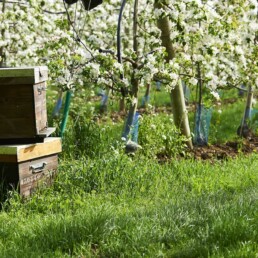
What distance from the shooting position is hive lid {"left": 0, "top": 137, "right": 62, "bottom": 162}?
A: 6461 millimetres

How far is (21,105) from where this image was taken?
660 centimetres

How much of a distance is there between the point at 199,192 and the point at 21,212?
67.3 inches

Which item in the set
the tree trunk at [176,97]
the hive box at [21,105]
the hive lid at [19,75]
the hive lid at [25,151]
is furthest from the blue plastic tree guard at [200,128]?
the hive lid at [19,75]

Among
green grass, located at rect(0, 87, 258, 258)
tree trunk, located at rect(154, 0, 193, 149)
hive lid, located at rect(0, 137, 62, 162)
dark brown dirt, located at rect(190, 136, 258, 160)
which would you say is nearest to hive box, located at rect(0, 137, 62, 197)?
hive lid, located at rect(0, 137, 62, 162)

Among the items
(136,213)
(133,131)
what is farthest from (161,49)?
(136,213)

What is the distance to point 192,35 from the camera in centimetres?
805

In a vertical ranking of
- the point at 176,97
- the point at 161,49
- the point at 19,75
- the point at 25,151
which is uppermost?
the point at 161,49

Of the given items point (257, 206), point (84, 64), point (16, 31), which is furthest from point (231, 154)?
point (16, 31)

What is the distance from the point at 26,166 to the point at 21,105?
0.59m

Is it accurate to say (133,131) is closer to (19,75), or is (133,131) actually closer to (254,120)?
(19,75)

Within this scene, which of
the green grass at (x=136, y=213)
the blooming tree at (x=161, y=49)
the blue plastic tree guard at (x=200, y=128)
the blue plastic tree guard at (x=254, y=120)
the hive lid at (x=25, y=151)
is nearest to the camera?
the green grass at (x=136, y=213)

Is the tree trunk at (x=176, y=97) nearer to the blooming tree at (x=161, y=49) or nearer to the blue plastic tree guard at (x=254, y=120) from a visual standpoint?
the blooming tree at (x=161, y=49)

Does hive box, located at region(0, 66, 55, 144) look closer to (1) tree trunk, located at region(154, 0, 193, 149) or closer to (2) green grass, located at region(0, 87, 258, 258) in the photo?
(2) green grass, located at region(0, 87, 258, 258)

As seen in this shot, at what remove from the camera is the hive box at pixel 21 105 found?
650cm
